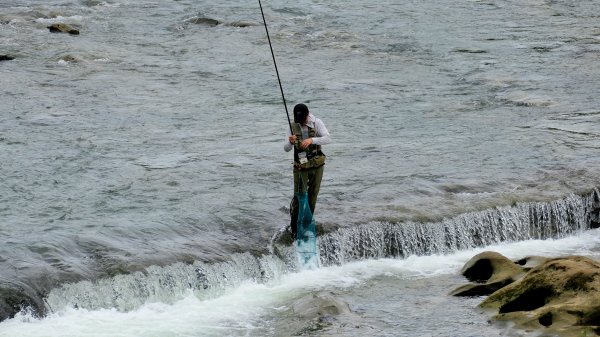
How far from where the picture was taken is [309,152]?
1405 cm

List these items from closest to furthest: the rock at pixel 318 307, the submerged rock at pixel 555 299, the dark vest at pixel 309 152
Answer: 1. the submerged rock at pixel 555 299
2. the rock at pixel 318 307
3. the dark vest at pixel 309 152

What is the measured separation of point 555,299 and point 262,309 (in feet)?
11.7

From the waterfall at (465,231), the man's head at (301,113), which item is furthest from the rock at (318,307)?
the man's head at (301,113)

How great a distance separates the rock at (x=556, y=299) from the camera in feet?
37.3

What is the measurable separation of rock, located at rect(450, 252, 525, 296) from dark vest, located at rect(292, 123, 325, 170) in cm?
241

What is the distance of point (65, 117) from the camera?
21391 mm

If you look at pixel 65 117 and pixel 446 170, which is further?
pixel 65 117

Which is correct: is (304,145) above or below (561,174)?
above

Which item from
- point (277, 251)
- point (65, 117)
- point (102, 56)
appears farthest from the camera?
point (102, 56)

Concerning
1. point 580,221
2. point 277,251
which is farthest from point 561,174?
point 277,251

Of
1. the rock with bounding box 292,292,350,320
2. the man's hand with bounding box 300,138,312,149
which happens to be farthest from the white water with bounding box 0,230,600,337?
the man's hand with bounding box 300,138,312,149

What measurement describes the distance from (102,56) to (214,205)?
10722 mm

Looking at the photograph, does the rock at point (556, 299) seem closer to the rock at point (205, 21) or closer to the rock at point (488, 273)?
the rock at point (488, 273)

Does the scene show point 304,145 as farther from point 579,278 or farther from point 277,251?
point 579,278
